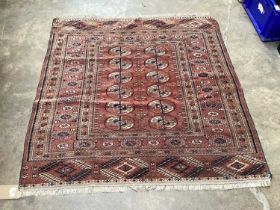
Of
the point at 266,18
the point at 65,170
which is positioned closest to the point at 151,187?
the point at 65,170

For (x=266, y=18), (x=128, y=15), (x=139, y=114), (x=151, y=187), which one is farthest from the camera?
(x=128, y=15)

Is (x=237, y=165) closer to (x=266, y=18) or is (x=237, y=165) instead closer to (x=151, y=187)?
(x=151, y=187)

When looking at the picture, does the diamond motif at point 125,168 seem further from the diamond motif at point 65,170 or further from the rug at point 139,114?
the diamond motif at point 65,170

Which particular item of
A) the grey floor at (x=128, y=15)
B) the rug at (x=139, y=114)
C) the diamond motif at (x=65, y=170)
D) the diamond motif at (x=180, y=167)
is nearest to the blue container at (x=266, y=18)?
the grey floor at (x=128, y=15)

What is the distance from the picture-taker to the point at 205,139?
76.9 inches

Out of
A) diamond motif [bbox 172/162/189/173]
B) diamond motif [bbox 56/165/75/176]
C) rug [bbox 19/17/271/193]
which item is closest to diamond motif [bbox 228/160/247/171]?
rug [bbox 19/17/271/193]

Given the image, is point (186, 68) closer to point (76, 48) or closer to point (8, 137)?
point (76, 48)

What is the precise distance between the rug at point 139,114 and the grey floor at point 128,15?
6cm

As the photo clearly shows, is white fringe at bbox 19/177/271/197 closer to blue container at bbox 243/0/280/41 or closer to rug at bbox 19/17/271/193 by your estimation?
rug at bbox 19/17/271/193

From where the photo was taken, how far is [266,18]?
2.56 metres

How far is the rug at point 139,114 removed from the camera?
1.80 metres

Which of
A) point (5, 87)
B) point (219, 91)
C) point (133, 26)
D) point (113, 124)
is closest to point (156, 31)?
point (133, 26)

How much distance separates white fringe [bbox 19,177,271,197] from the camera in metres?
1.74

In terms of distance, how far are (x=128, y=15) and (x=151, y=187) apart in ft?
5.24
